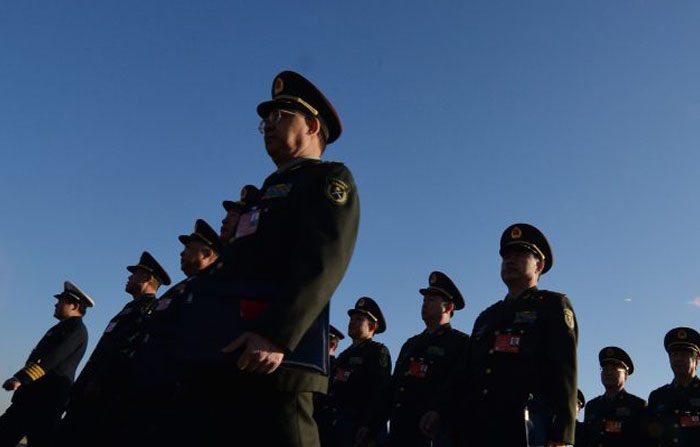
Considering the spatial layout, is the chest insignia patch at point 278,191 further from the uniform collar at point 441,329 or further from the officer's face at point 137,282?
the officer's face at point 137,282

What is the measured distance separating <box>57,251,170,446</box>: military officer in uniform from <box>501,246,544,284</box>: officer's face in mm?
4390

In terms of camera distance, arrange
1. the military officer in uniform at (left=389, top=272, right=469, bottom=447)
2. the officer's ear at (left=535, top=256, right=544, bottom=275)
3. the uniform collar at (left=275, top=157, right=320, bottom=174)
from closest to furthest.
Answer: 1. the uniform collar at (left=275, top=157, right=320, bottom=174)
2. the officer's ear at (left=535, top=256, right=544, bottom=275)
3. the military officer in uniform at (left=389, top=272, right=469, bottom=447)

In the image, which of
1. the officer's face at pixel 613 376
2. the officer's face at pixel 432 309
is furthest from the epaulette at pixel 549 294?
the officer's face at pixel 613 376

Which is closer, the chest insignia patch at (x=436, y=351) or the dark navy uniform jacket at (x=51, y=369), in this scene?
the chest insignia patch at (x=436, y=351)

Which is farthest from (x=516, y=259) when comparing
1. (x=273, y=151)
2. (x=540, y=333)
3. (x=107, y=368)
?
(x=107, y=368)

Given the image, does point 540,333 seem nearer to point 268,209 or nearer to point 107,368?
point 268,209

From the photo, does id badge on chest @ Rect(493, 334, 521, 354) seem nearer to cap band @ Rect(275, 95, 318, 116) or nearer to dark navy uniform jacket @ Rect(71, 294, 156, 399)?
cap band @ Rect(275, 95, 318, 116)

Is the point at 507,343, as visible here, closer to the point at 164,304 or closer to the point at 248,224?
the point at 248,224

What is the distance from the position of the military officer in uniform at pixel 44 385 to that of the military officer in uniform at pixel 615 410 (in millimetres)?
8611

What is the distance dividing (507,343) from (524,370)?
0.95 ft

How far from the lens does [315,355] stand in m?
2.73

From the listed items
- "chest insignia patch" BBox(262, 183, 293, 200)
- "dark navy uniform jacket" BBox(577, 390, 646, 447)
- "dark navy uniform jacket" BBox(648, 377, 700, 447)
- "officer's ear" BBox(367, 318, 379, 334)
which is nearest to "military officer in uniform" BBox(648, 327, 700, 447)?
"dark navy uniform jacket" BBox(648, 377, 700, 447)

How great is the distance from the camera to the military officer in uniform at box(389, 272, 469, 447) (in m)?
8.28

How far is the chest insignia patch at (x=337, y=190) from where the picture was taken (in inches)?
113
